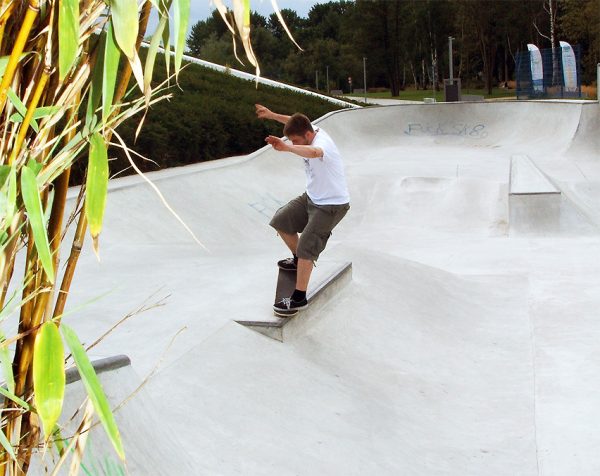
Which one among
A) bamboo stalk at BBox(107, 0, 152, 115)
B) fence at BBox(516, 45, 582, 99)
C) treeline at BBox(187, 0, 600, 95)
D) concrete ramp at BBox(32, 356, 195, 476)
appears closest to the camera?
bamboo stalk at BBox(107, 0, 152, 115)

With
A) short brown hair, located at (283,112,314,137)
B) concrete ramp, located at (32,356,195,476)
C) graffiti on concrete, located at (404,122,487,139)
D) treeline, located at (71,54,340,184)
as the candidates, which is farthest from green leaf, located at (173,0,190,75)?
graffiti on concrete, located at (404,122,487,139)

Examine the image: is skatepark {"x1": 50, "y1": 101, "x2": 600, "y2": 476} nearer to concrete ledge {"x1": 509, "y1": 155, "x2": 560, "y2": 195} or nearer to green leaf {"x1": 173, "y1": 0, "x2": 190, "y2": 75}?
concrete ledge {"x1": 509, "y1": 155, "x2": 560, "y2": 195}

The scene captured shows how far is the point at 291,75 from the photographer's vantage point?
71562 millimetres

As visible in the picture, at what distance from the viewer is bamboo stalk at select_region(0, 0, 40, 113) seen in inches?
54.2

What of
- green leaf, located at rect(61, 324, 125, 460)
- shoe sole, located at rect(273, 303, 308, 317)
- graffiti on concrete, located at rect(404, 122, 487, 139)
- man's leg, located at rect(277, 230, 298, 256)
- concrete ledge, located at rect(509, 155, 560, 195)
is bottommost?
graffiti on concrete, located at rect(404, 122, 487, 139)

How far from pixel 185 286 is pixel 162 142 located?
9977mm

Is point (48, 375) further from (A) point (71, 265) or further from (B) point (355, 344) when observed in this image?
(B) point (355, 344)

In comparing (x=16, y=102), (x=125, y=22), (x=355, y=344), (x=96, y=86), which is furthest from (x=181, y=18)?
(x=355, y=344)

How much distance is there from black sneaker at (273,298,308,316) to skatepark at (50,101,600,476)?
0.45ft

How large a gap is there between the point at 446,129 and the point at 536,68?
1014 centimetres

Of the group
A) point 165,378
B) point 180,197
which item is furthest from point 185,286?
point 180,197

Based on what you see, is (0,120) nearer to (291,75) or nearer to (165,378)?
(165,378)

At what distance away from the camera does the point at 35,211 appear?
1374mm

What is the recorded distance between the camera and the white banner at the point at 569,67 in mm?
29484
